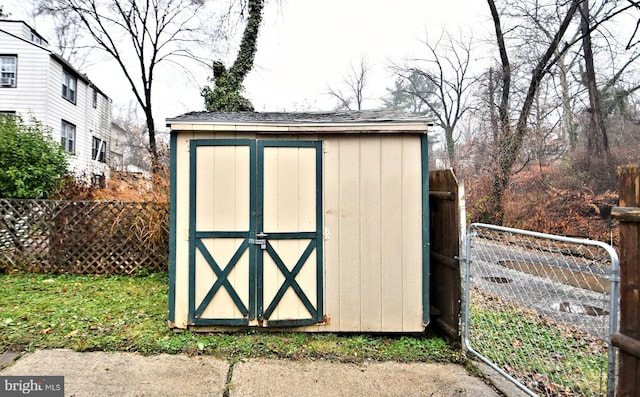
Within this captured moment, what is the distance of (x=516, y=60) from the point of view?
12.8m

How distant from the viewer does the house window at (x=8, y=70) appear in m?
14.4

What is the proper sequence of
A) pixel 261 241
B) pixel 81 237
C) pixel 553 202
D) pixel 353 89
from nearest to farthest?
pixel 261 241, pixel 81 237, pixel 553 202, pixel 353 89

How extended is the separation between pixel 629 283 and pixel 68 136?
20.2 meters

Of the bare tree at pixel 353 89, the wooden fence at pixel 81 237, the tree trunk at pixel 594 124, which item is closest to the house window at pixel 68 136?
the wooden fence at pixel 81 237

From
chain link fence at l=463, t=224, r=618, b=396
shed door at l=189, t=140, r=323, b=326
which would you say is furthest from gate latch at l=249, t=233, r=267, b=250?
chain link fence at l=463, t=224, r=618, b=396

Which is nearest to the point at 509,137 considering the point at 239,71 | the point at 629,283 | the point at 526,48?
the point at 526,48

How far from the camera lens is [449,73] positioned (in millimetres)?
19625

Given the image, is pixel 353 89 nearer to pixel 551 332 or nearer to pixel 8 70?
pixel 8 70

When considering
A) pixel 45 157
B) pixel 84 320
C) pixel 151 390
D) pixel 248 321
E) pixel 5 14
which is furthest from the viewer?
pixel 5 14

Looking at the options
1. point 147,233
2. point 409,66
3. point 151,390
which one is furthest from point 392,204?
point 409,66

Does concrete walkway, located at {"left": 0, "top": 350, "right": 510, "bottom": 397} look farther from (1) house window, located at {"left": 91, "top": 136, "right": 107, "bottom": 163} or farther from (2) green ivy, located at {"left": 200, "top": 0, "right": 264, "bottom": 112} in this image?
(1) house window, located at {"left": 91, "top": 136, "right": 107, "bottom": 163}

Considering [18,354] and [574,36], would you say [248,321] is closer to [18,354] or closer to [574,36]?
[18,354]

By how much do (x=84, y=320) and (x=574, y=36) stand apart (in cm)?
1569

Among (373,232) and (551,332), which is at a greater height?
(373,232)
